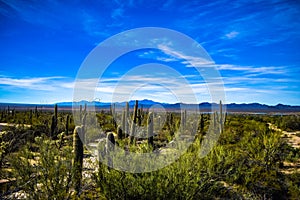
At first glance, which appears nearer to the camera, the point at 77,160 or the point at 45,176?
the point at 45,176

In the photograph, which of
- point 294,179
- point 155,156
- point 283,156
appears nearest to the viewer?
point 155,156

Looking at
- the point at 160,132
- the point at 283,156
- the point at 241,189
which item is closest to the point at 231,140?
the point at 283,156

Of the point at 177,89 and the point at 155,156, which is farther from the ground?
the point at 177,89

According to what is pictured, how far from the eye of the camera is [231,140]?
18109 mm

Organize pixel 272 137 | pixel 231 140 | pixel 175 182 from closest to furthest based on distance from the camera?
pixel 175 182
pixel 272 137
pixel 231 140

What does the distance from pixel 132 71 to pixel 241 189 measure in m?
5.42

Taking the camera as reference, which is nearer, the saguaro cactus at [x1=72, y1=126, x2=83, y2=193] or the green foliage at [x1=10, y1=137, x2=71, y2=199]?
→ the green foliage at [x1=10, y1=137, x2=71, y2=199]

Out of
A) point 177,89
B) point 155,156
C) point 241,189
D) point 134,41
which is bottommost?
point 241,189

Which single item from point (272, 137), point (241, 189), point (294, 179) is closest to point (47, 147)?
point (241, 189)

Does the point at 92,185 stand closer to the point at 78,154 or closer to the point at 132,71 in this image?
the point at 78,154

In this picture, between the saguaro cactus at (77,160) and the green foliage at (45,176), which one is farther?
the saguaro cactus at (77,160)

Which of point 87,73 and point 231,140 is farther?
point 231,140

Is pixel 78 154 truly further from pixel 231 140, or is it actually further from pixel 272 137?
pixel 231 140

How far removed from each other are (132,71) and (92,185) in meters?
4.08
